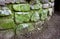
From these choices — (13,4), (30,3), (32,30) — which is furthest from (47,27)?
(13,4)

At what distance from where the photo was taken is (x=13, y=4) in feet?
7.70

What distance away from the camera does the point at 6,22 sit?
231 centimetres

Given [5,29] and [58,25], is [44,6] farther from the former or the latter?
[5,29]

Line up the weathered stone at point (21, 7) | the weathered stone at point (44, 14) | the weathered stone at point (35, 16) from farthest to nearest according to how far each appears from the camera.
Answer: the weathered stone at point (44, 14) < the weathered stone at point (35, 16) < the weathered stone at point (21, 7)

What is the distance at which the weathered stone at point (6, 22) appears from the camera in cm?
229

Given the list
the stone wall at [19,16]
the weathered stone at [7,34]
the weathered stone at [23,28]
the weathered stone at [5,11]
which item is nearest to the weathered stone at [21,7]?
the stone wall at [19,16]

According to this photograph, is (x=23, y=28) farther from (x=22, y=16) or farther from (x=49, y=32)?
(x=49, y=32)

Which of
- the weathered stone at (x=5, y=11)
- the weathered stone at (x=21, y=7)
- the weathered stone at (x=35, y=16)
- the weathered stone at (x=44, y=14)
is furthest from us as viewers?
the weathered stone at (x=44, y=14)

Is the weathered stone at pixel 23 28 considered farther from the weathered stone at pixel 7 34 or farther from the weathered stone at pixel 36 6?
the weathered stone at pixel 36 6

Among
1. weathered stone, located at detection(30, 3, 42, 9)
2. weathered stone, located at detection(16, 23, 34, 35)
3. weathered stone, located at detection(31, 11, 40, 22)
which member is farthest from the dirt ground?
weathered stone, located at detection(30, 3, 42, 9)

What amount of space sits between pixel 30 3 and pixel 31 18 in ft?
0.80

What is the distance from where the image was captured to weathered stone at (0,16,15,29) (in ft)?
7.52

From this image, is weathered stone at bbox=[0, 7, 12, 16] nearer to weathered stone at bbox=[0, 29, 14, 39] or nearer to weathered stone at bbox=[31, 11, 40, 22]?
weathered stone at bbox=[0, 29, 14, 39]

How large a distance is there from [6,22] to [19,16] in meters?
Answer: 0.23
